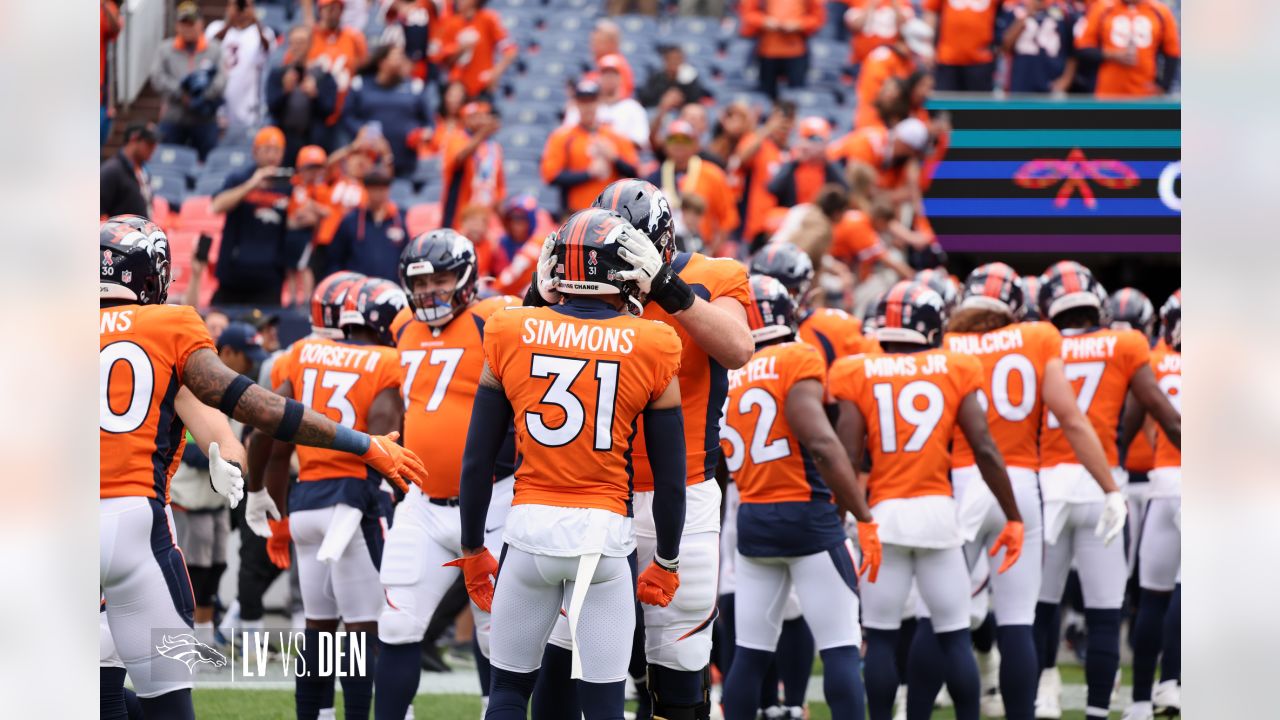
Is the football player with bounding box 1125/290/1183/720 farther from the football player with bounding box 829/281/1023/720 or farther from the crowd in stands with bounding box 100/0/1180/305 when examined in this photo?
the crowd in stands with bounding box 100/0/1180/305

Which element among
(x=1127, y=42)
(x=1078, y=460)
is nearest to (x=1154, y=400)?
(x=1078, y=460)

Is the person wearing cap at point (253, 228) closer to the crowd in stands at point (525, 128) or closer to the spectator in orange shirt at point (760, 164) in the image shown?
the crowd in stands at point (525, 128)

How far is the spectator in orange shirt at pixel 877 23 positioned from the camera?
15016 millimetres

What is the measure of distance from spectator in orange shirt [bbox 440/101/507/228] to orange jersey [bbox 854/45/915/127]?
3.62 meters

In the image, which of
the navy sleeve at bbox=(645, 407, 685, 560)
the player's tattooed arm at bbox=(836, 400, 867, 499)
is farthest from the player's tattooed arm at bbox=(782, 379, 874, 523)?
the navy sleeve at bbox=(645, 407, 685, 560)

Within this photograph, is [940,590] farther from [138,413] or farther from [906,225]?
[906,225]

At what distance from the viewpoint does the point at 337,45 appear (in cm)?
1393

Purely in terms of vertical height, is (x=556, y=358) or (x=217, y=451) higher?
(x=556, y=358)

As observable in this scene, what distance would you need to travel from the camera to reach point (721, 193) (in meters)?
12.3

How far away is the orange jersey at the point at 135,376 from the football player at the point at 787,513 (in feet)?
7.64
